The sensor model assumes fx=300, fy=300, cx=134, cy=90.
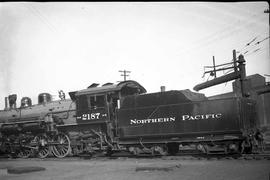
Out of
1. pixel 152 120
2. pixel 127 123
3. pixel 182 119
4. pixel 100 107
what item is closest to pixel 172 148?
pixel 152 120

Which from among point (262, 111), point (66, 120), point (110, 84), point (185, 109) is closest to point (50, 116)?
point (66, 120)

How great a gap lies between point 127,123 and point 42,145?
5210 mm

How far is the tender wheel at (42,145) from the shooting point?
1587 centimetres

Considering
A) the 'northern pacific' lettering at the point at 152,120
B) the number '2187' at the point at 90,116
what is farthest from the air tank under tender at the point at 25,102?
the 'northern pacific' lettering at the point at 152,120

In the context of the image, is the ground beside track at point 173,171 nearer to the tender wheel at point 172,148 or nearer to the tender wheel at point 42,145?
the tender wheel at point 172,148

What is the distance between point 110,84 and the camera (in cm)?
1508

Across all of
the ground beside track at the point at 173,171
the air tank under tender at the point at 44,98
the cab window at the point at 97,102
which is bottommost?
the ground beside track at the point at 173,171

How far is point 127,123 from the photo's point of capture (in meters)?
13.7

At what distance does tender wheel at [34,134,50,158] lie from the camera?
15.9m

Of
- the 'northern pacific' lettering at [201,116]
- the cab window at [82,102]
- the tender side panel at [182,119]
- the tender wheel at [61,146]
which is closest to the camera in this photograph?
the tender side panel at [182,119]

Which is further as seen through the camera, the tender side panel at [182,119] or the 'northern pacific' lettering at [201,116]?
the 'northern pacific' lettering at [201,116]

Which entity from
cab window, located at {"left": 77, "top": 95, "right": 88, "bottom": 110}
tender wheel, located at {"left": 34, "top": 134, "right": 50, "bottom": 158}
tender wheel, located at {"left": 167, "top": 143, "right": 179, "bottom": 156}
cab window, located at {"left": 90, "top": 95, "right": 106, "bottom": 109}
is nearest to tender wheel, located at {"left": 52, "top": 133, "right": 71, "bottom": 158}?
tender wheel, located at {"left": 34, "top": 134, "right": 50, "bottom": 158}

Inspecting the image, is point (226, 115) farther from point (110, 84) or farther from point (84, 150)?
point (84, 150)

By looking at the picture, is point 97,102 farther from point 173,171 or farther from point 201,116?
point 173,171
